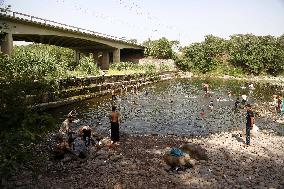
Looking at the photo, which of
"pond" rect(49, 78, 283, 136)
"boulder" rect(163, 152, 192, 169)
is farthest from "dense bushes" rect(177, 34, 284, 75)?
"boulder" rect(163, 152, 192, 169)

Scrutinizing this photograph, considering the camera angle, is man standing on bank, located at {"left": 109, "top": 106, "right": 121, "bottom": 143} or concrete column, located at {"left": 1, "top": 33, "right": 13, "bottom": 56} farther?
concrete column, located at {"left": 1, "top": 33, "right": 13, "bottom": 56}

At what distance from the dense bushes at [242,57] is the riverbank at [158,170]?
82573 mm

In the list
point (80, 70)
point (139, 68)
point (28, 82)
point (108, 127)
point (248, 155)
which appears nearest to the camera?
point (28, 82)

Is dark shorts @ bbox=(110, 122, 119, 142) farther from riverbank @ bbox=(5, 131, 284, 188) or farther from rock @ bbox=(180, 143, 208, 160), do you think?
rock @ bbox=(180, 143, 208, 160)

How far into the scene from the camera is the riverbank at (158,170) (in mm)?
13379

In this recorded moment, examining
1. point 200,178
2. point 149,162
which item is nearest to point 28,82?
point 149,162

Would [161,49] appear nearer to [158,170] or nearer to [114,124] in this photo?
[114,124]

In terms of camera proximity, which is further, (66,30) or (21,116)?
(66,30)

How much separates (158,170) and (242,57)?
9208 centimetres

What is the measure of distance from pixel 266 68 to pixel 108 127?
86.3 meters

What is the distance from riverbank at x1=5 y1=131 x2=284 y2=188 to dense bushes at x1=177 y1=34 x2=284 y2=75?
8257 cm

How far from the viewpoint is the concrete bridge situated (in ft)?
153

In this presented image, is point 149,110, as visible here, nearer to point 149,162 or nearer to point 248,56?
point 149,162

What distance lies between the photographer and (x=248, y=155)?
1725 cm
